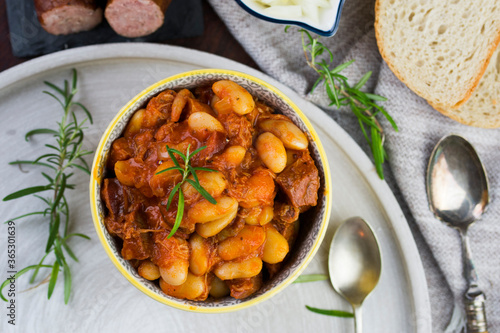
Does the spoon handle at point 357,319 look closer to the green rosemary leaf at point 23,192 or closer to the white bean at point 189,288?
the white bean at point 189,288

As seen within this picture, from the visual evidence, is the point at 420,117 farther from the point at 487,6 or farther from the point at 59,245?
the point at 59,245

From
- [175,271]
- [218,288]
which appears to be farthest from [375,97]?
[175,271]

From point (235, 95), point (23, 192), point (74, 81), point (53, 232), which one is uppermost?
point (235, 95)

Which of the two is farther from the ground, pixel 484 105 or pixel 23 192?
pixel 484 105

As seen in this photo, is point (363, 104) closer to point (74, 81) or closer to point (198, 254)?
point (198, 254)

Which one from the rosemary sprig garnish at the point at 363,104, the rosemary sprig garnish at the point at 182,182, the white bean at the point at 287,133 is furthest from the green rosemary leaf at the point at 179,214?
the rosemary sprig garnish at the point at 363,104
